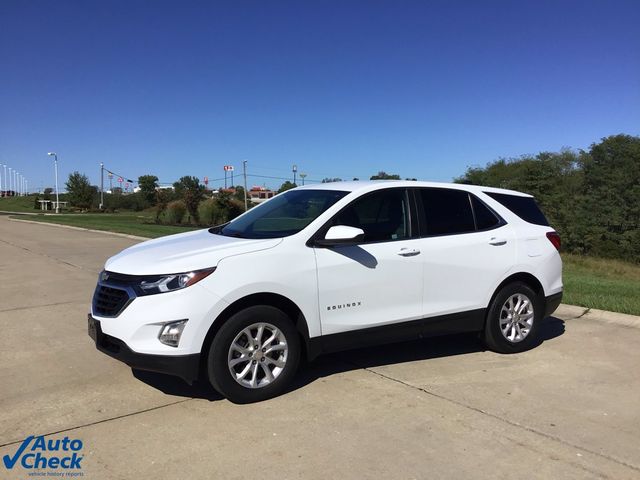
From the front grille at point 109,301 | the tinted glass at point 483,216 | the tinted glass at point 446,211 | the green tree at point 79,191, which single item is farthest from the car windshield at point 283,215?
the green tree at point 79,191

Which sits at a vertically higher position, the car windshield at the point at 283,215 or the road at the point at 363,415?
the car windshield at the point at 283,215

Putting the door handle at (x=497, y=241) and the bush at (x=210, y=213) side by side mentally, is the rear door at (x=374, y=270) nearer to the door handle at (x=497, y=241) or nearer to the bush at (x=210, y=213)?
the door handle at (x=497, y=241)

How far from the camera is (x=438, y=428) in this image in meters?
3.82

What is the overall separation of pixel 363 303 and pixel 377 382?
0.70 meters

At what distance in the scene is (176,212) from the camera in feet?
121

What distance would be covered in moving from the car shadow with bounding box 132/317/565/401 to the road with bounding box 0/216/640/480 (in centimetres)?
2

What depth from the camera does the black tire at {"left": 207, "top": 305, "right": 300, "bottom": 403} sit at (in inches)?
160

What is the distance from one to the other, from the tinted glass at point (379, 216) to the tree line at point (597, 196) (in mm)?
46808

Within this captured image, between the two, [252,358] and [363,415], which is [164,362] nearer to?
[252,358]

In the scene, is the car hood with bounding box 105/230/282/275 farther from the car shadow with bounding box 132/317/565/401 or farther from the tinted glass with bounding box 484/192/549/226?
the tinted glass with bounding box 484/192/549/226

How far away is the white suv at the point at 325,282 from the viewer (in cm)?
404

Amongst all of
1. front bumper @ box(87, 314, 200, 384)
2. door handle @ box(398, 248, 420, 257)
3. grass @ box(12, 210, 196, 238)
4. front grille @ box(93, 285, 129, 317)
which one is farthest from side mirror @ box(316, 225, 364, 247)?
grass @ box(12, 210, 196, 238)

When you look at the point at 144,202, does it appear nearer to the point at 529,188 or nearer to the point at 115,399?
the point at 529,188

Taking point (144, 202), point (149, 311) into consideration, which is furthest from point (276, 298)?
point (144, 202)
